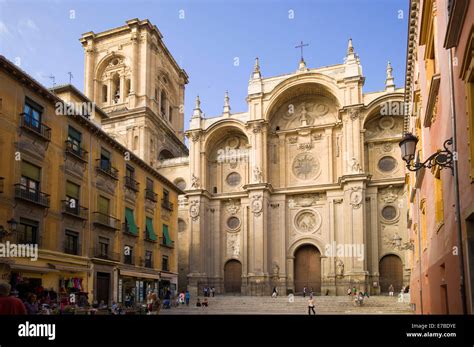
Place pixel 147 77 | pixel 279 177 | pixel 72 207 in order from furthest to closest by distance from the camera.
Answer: pixel 147 77, pixel 279 177, pixel 72 207

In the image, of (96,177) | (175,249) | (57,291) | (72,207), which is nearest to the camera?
(57,291)

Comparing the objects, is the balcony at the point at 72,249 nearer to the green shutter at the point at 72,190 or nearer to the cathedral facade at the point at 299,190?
the green shutter at the point at 72,190

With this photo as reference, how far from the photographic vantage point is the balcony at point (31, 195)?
20192 millimetres

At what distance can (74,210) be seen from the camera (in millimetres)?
24672

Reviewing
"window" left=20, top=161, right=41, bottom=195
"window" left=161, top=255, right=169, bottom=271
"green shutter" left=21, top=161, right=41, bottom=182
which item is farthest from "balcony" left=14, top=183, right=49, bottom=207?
"window" left=161, top=255, right=169, bottom=271

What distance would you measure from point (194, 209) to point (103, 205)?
725 inches

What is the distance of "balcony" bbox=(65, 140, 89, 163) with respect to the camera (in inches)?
964

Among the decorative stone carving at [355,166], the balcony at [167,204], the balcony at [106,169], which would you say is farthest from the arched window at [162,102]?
the balcony at [106,169]

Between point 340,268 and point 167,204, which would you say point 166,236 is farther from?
point 340,268

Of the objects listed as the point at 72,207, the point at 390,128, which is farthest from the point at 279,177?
the point at 72,207

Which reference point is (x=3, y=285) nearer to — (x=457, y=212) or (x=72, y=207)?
(x=457, y=212)

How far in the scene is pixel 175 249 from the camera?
38125mm

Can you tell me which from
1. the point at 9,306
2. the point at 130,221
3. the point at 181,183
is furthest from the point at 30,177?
the point at 181,183

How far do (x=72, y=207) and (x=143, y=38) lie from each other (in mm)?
32503
